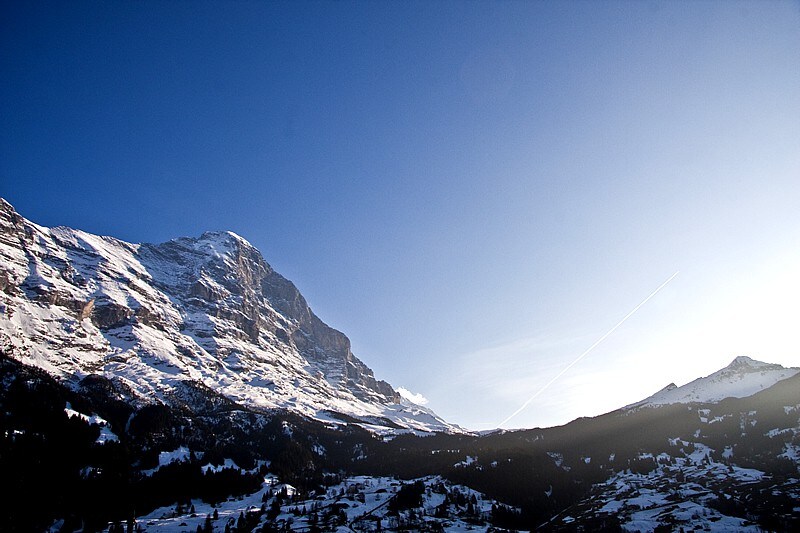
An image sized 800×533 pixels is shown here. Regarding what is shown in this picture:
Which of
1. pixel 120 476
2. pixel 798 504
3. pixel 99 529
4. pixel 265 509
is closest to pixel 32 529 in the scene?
pixel 99 529

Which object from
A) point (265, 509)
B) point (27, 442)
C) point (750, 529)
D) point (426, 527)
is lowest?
point (750, 529)

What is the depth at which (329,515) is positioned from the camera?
625 feet

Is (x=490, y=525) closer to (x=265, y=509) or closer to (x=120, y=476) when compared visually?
(x=265, y=509)

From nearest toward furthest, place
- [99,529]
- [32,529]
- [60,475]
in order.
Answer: [32,529] < [99,529] < [60,475]

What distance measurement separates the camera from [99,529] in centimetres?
15750

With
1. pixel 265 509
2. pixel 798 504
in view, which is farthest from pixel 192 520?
pixel 798 504

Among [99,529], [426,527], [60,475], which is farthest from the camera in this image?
[426,527]

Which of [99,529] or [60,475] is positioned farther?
[60,475]

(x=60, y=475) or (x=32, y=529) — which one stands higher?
(x=60, y=475)

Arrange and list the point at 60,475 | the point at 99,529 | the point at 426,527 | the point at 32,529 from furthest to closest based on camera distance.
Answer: the point at 426,527 < the point at 60,475 < the point at 99,529 < the point at 32,529

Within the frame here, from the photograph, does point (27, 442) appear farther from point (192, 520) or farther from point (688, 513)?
point (688, 513)

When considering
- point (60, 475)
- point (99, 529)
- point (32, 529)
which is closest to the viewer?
point (32, 529)

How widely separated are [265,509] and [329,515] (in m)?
27.7

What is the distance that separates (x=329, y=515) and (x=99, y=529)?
275 feet
